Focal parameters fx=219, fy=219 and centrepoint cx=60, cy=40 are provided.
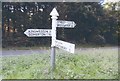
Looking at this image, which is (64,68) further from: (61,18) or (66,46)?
(61,18)

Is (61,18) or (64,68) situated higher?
(61,18)

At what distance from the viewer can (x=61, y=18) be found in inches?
268

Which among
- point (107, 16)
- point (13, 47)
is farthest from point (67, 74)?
point (107, 16)

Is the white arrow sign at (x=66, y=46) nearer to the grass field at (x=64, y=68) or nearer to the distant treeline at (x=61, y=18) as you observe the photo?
the grass field at (x=64, y=68)

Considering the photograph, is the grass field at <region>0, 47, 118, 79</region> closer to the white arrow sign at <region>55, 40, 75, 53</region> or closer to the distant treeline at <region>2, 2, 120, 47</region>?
the white arrow sign at <region>55, 40, 75, 53</region>

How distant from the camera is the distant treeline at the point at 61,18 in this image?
6797mm

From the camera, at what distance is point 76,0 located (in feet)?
23.1

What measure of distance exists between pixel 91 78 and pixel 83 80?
0.15 m

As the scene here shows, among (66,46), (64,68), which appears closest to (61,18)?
(64,68)

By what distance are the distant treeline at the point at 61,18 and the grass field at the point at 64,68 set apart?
75.3 inches

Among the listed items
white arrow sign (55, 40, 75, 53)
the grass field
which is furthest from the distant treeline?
white arrow sign (55, 40, 75, 53)

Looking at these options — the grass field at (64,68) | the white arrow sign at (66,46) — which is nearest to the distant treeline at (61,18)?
the grass field at (64,68)

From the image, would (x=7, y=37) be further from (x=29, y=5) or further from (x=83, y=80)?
(x=83, y=80)

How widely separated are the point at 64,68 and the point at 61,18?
310cm
